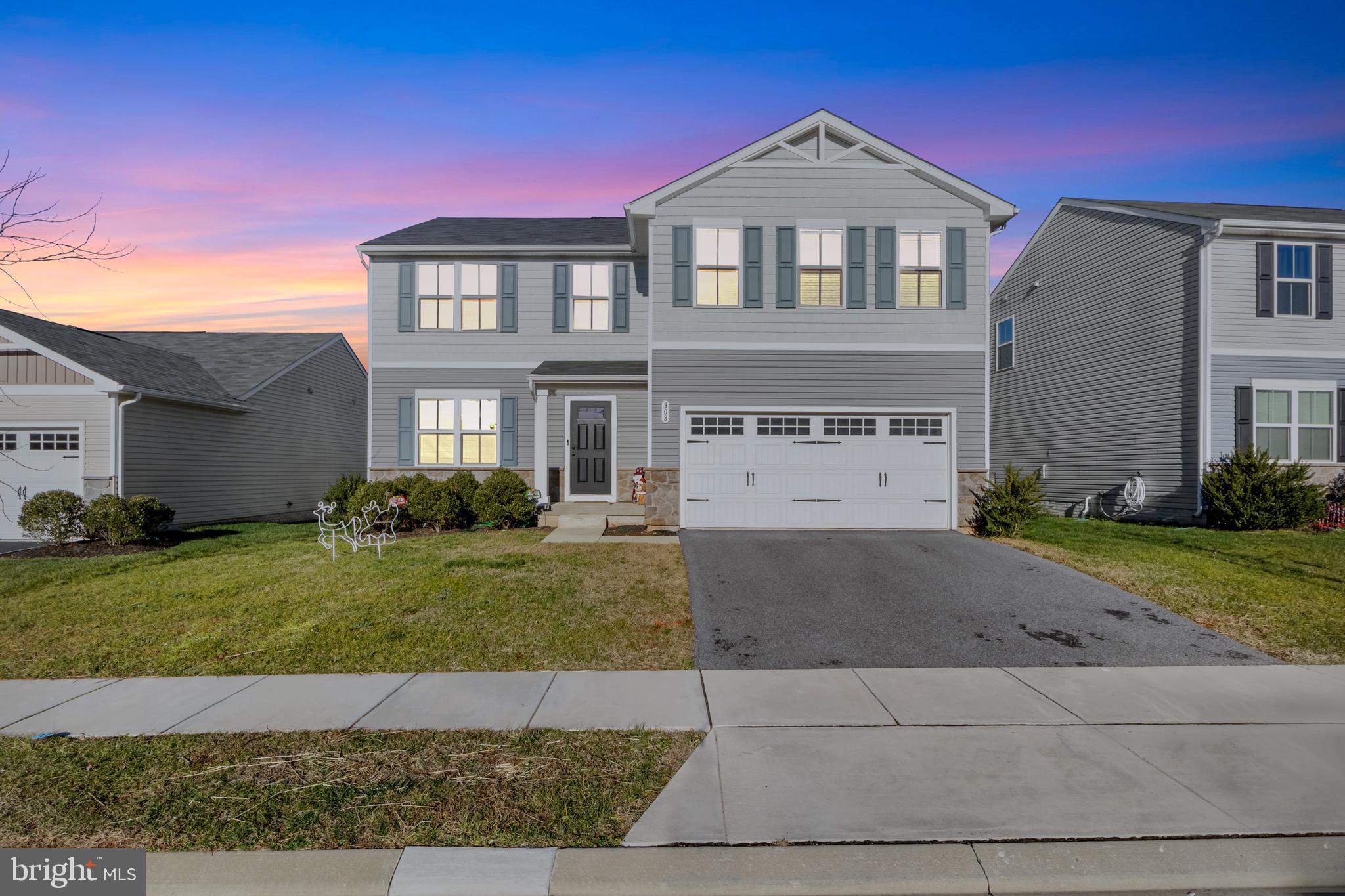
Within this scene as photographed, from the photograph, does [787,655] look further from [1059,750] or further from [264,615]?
[264,615]

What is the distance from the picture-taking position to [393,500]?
14.6 meters

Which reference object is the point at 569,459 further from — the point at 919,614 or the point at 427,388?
the point at 919,614

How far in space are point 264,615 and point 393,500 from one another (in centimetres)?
623

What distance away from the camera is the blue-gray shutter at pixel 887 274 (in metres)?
14.7

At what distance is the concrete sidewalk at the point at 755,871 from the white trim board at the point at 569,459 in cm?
1302

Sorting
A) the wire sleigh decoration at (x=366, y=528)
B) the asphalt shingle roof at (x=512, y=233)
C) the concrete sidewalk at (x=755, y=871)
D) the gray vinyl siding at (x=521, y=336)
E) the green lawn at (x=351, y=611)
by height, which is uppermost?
the asphalt shingle roof at (x=512, y=233)

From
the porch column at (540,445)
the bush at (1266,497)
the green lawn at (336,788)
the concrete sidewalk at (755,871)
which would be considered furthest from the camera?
the porch column at (540,445)

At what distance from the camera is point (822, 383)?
14547 millimetres

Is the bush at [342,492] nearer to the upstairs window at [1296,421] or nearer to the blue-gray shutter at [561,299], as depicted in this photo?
the blue-gray shutter at [561,299]

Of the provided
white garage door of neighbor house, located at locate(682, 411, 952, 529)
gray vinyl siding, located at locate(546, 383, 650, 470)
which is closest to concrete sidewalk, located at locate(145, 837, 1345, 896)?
white garage door of neighbor house, located at locate(682, 411, 952, 529)

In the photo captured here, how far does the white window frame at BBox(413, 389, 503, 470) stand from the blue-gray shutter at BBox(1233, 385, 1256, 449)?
52.3ft

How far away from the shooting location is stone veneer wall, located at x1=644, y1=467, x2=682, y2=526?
14.4 m

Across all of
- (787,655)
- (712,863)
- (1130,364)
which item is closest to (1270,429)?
(1130,364)

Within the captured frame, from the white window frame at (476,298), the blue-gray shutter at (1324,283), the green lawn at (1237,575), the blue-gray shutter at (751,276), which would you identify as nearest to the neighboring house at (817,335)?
the blue-gray shutter at (751,276)
